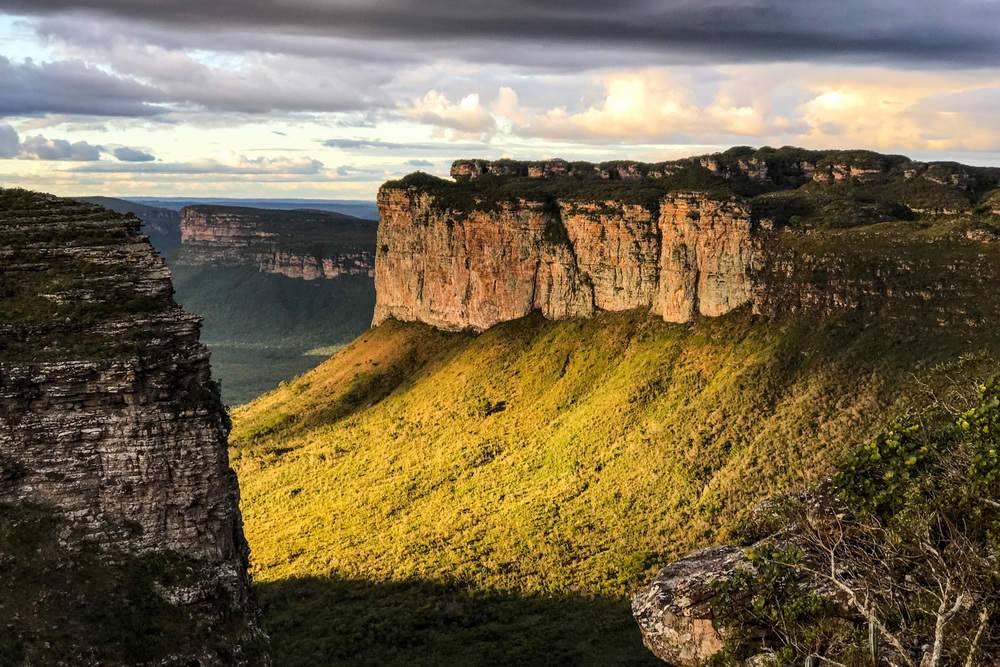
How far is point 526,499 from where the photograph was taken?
60.5 metres

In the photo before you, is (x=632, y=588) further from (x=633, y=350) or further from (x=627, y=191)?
(x=627, y=191)

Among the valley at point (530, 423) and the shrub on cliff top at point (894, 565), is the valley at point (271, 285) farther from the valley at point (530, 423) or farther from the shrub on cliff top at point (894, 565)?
the shrub on cliff top at point (894, 565)

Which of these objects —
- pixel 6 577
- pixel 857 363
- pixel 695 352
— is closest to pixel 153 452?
pixel 6 577

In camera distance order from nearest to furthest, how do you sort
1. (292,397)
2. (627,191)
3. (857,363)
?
A: (857,363) < (627,191) < (292,397)

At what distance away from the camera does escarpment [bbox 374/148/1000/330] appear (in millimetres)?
60281

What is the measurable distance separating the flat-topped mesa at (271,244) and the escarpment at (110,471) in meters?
144

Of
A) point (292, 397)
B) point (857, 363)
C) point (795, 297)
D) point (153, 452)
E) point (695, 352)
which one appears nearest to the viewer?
point (153, 452)

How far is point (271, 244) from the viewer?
188 m

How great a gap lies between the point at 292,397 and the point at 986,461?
8017 cm

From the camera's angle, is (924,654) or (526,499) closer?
(924,654)

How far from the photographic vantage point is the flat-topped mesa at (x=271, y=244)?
175 meters

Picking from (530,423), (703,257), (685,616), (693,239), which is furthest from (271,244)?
(685,616)

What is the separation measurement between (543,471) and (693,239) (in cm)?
2223

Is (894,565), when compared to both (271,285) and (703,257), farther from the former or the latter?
(271,285)
